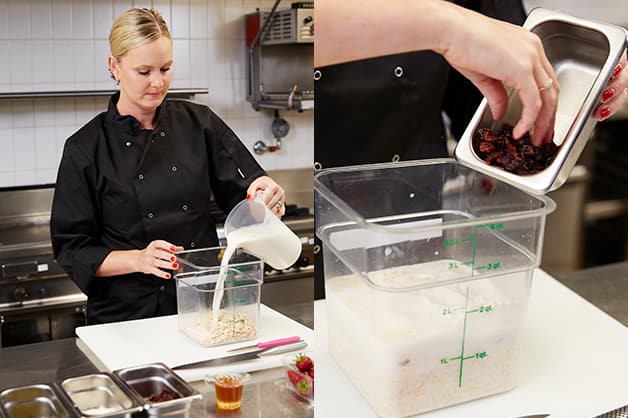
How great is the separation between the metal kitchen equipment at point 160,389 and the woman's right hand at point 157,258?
0.09m

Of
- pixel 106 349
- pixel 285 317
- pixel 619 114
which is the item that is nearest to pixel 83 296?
pixel 106 349

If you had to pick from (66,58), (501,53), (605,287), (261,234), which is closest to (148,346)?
(261,234)

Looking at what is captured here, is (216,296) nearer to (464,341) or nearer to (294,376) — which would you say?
(294,376)

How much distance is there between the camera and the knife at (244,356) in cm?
68

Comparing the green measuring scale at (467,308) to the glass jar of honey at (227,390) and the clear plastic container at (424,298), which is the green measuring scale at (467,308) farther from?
the glass jar of honey at (227,390)

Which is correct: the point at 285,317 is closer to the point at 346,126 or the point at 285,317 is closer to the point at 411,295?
the point at 411,295

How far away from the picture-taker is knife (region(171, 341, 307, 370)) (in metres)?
0.68

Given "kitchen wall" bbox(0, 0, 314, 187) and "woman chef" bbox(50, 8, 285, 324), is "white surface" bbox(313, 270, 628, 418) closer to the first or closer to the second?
"woman chef" bbox(50, 8, 285, 324)

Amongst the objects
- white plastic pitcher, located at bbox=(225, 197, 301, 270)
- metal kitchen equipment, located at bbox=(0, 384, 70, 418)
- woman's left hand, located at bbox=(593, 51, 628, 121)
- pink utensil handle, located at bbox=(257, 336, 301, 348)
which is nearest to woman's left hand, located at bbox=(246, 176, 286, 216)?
white plastic pitcher, located at bbox=(225, 197, 301, 270)

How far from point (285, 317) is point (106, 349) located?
7.1 inches

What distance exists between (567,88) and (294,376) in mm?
486

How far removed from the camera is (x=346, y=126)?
3.42 ft

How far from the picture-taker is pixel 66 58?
0.57 m

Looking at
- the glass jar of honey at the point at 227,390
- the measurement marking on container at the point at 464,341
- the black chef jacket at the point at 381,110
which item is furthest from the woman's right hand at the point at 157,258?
the black chef jacket at the point at 381,110
